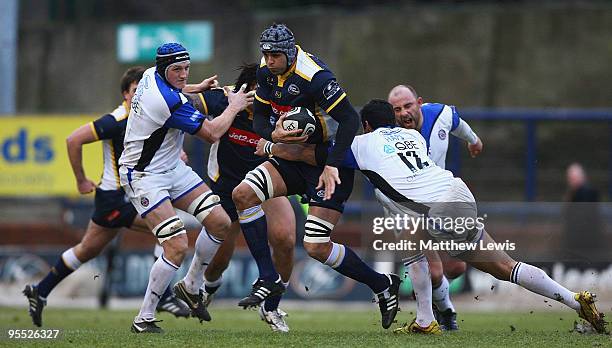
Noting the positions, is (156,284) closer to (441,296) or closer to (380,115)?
(380,115)

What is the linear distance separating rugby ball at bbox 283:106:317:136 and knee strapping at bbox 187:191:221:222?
107cm

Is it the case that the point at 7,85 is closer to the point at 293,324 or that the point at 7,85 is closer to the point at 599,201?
the point at 293,324

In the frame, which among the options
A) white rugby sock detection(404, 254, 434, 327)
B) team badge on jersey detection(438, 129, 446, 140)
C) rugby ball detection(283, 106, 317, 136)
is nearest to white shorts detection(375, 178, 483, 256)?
white rugby sock detection(404, 254, 434, 327)

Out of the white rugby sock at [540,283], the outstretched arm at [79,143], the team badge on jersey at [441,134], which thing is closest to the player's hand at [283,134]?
the team badge on jersey at [441,134]

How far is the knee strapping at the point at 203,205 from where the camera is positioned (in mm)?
9633

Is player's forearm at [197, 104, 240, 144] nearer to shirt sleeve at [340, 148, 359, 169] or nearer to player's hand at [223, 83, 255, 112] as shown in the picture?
player's hand at [223, 83, 255, 112]

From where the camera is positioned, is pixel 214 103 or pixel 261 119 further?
pixel 214 103

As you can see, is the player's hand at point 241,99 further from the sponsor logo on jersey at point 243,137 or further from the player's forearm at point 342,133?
the player's forearm at point 342,133

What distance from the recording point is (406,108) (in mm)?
9617

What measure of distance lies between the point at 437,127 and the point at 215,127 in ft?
6.36

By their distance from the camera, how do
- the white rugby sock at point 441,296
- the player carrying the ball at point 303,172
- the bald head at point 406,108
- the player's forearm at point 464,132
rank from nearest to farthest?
the player carrying the ball at point 303,172 < the bald head at point 406,108 < the white rugby sock at point 441,296 < the player's forearm at point 464,132

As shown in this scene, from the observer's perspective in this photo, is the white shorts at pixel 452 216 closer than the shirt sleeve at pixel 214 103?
Yes

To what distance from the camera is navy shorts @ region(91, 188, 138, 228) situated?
1123cm

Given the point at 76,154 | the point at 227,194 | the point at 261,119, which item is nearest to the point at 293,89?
the point at 261,119
